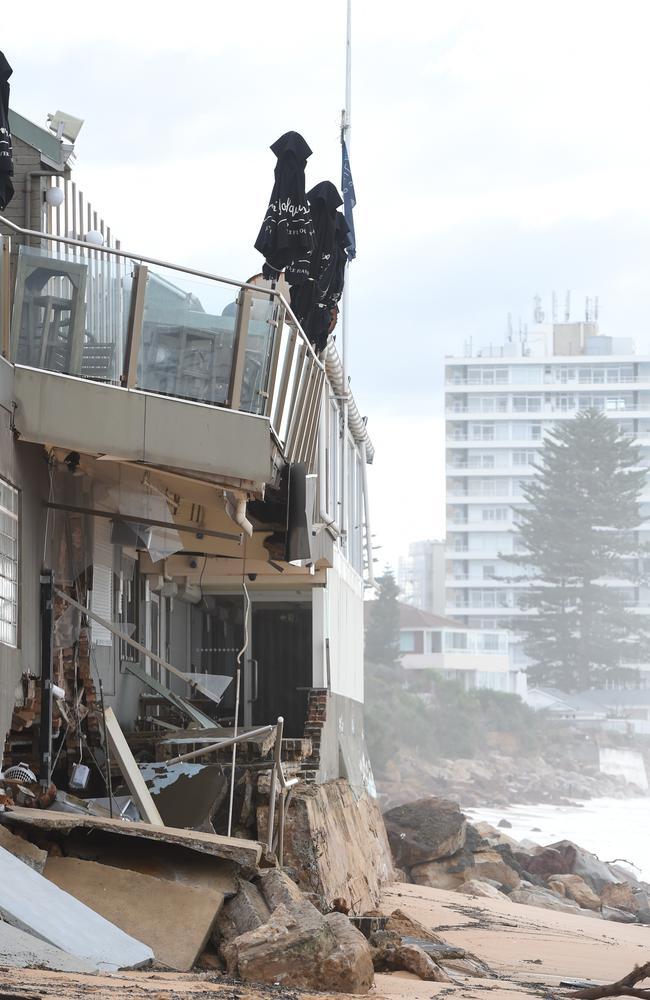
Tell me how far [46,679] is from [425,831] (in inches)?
557

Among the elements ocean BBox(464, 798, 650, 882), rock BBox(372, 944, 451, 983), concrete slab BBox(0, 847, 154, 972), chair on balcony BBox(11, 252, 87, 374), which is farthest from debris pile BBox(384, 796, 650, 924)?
ocean BBox(464, 798, 650, 882)

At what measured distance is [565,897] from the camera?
85.8 ft

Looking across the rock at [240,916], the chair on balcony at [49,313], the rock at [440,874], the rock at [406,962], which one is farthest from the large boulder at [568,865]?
the rock at [240,916]

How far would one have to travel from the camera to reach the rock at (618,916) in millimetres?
24750

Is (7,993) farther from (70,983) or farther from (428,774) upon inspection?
(428,774)

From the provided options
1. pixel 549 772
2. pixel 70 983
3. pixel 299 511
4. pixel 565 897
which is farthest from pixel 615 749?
pixel 70 983

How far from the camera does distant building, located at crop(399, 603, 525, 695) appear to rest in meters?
115

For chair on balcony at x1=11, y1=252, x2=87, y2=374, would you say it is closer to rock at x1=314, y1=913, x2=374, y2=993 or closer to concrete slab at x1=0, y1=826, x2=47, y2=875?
concrete slab at x1=0, y1=826, x2=47, y2=875

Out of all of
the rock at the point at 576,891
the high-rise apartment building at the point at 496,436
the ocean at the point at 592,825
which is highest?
the high-rise apartment building at the point at 496,436

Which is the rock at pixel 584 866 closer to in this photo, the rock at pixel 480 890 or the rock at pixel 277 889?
the rock at pixel 480 890

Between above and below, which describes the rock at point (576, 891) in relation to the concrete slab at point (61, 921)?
below

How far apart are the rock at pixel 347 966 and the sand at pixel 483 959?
0.15 m

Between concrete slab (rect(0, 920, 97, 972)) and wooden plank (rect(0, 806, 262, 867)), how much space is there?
A: 177 cm

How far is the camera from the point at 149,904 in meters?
9.47
